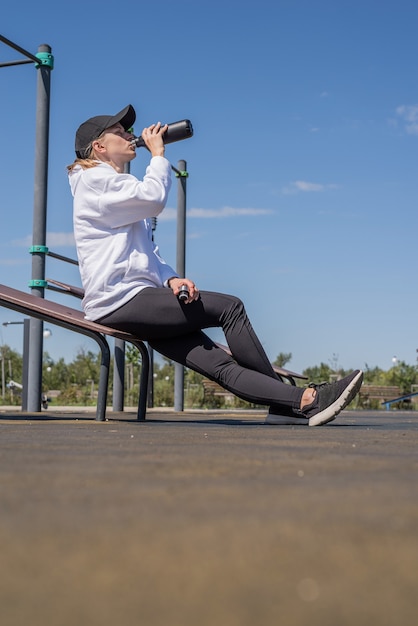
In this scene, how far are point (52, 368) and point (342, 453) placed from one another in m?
31.1

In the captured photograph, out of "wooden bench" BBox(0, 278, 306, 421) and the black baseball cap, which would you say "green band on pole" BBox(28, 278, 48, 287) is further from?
the black baseball cap

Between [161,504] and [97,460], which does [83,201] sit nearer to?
[97,460]

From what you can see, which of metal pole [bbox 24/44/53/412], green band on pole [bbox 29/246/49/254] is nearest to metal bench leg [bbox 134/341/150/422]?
metal pole [bbox 24/44/53/412]

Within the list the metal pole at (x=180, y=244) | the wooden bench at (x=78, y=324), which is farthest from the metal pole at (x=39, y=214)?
the metal pole at (x=180, y=244)

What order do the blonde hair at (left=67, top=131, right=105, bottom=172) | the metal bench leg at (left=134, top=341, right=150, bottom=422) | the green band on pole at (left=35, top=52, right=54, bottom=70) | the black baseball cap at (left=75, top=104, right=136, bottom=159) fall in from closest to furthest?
the blonde hair at (left=67, top=131, right=105, bottom=172) < the black baseball cap at (left=75, top=104, right=136, bottom=159) < the metal bench leg at (left=134, top=341, right=150, bottom=422) < the green band on pole at (left=35, top=52, right=54, bottom=70)

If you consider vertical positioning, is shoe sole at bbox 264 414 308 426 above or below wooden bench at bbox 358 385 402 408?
below

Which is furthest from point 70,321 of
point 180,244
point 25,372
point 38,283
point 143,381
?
point 180,244

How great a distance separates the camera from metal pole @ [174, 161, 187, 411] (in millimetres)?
8055

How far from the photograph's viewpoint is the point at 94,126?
4070mm

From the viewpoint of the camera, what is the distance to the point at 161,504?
932 mm

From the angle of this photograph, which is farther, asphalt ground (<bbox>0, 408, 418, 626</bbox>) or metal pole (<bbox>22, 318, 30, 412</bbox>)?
metal pole (<bbox>22, 318, 30, 412</bbox>)

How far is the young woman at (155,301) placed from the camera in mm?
3652

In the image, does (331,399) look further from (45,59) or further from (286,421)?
(45,59)

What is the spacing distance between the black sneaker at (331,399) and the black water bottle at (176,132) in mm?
1427
